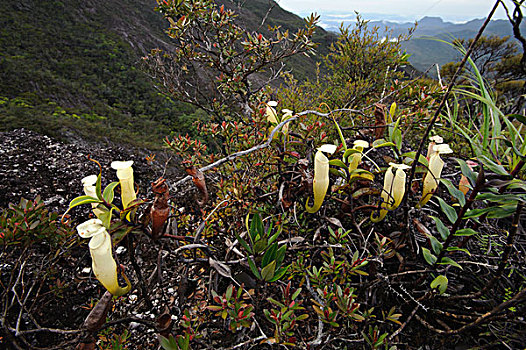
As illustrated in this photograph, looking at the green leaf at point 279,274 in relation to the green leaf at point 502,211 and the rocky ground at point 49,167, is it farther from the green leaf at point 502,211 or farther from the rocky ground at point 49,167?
the rocky ground at point 49,167

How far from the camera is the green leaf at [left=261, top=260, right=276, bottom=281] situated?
31.2 inches

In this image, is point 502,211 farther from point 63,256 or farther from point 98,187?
point 63,256

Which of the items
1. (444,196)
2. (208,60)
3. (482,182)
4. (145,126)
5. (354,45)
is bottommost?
(145,126)

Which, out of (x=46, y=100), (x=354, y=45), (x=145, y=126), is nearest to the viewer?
(x=354, y=45)

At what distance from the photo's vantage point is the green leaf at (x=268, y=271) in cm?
79

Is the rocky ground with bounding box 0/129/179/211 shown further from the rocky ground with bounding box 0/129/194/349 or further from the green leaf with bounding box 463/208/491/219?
the green leaf with bounding box 463/208/491/219

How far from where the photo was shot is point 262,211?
1327 millimetres

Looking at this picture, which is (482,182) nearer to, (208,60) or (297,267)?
(297,267)

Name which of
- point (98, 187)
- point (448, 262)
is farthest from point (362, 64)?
point (98, 187)

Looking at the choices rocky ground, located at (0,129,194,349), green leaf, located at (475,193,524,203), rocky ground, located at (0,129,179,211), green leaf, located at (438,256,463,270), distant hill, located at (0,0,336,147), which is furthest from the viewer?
distant hill, located at (0,0,336,147)

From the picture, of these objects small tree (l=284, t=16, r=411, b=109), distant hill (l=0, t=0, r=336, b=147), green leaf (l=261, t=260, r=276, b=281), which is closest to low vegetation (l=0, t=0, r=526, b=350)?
green leaf (l=261, t=260, r=276, b=281)

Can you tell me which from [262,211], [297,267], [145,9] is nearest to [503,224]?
[297,267]

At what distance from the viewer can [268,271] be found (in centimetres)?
80

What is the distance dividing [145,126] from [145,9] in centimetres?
1458
